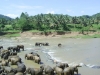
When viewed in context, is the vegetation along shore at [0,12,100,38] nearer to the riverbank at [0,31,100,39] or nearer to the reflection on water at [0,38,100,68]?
the riverbank at [0,31,100,39]

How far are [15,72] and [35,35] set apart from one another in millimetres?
46730

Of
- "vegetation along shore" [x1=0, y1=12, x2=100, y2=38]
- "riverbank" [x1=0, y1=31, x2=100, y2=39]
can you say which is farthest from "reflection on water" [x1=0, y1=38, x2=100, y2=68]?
"vegetation along shore" [x1=0, y1=12, x2=100, y2=38]

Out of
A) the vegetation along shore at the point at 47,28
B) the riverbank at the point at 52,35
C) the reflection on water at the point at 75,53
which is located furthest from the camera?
the vegetation along shore at the point at 47,28

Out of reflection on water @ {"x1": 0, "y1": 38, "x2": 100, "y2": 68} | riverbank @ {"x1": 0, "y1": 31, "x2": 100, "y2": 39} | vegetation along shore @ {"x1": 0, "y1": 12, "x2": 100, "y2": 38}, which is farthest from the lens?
vegetation along shore @ {"x1": 0, "y1": 12, "x2": 100, "y2": 38}

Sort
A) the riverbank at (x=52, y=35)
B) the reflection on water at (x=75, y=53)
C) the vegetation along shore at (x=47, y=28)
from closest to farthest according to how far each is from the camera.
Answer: the reflection on water at (x=75, y=53), the riverbank at (x=52, y=35), the vegetation along shore at (x=47, y=28)

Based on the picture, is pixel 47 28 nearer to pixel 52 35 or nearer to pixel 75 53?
pixel 52 35

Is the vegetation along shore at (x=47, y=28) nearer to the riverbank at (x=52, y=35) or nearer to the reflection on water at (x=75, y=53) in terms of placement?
the riverbank at (x=52, y=35)

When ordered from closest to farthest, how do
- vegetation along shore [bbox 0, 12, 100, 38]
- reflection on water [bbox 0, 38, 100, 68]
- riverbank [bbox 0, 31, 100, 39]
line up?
reflection on water [bbox 0, 38, 100, 68] → riverbank [bbox 0, 31, 100, 39] → vegetation along shore [bbox 0, 12, 100, 38]

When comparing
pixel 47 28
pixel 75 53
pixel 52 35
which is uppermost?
pixel 47 28

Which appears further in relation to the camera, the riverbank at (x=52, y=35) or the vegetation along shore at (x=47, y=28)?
the vegetation along shore at (x=47, y=28)

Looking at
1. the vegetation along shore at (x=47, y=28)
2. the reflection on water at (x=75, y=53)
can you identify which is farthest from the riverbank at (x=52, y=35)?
the reflection on water at (x=75, y=53)

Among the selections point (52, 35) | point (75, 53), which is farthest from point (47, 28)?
point (75, 53)

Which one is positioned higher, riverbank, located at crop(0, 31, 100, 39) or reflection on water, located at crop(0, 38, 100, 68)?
reflection on water, located at crop(0, 38, 100, 68)

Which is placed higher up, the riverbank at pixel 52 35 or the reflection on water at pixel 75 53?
the reflection on water at pixel 75 53
